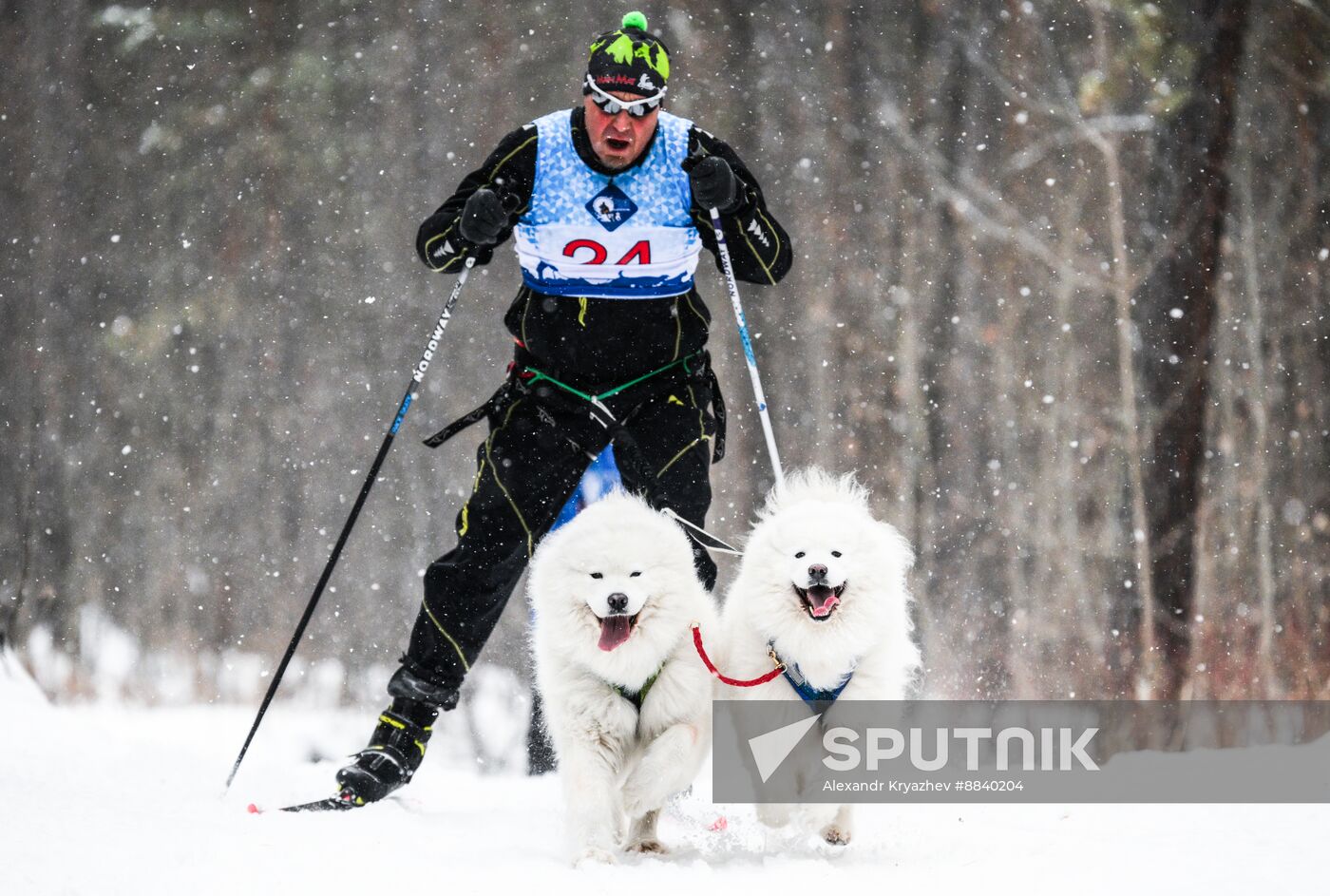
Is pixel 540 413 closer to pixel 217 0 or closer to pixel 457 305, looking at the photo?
pixel 457 305

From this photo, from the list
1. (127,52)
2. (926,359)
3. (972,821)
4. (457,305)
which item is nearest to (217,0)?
(127,52)

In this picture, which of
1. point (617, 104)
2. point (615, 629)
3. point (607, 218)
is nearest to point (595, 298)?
point (607, 218)

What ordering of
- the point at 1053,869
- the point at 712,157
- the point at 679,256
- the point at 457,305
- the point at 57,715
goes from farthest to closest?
1. the point at 457,305
2. the point at 57,715
3. the point at 679,256
4. the point at 712,157
5. the point at 1053,869

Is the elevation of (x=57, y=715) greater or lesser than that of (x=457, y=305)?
lesser

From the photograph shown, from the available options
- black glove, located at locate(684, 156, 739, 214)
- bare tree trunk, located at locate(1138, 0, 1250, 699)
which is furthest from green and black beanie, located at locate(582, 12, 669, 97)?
bare tree trunk, located at locate(1138, 0, 1250, 699)

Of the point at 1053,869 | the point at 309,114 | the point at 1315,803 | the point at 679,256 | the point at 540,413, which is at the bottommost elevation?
the point at 1053,869

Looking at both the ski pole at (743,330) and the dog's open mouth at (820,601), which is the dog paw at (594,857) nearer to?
the dog's open mouth at (820,601)

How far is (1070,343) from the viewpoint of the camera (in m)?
5.52

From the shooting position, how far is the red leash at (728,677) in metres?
2.65

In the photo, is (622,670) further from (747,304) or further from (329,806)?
(747,304)

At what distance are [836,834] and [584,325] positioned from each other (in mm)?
1509

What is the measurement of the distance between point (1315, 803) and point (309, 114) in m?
5.00

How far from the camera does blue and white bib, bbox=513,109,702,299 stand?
308 centimetres

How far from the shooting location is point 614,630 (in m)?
2.62
